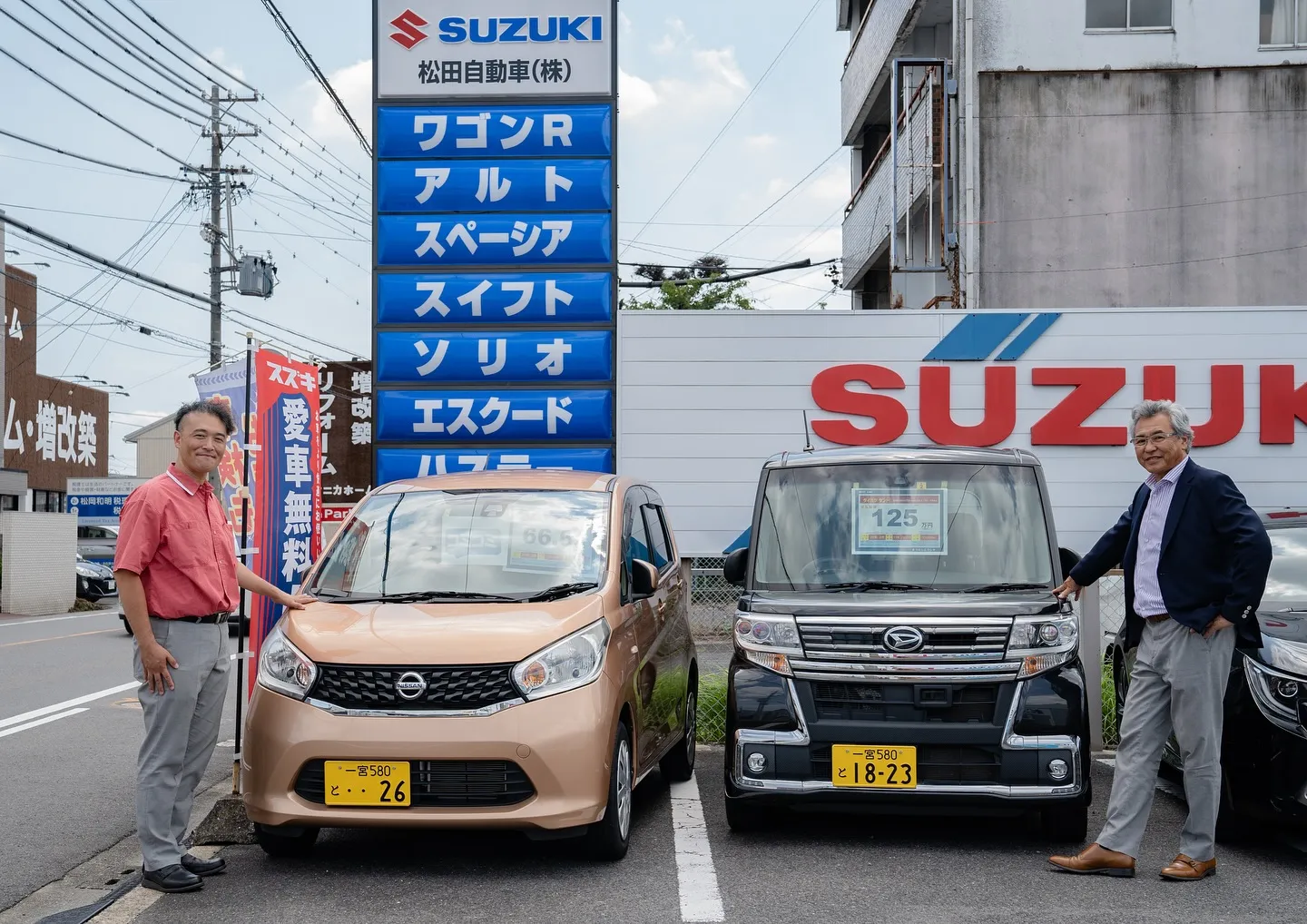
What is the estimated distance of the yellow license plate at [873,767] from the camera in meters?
5.69

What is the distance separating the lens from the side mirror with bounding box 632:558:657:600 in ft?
20.4

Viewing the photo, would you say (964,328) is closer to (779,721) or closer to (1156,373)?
(1156,373)

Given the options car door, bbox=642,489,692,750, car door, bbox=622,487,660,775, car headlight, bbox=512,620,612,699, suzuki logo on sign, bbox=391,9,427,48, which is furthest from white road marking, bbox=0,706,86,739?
suzuki logo on sign, bbox=391,9,427,48

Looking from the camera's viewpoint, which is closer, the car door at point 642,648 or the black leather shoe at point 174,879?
Result: the black leather shoe at point 174,879

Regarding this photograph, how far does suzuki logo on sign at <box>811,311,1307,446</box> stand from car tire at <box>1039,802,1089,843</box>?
6172 mm

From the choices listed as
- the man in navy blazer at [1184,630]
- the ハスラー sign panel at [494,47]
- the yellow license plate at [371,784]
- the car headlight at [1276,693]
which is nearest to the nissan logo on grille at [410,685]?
the yellow license plate at [371,784]

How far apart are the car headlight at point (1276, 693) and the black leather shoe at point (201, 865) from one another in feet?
15.2

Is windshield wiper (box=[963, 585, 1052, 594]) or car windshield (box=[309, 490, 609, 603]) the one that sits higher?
car windshield (box=[309, 490, 609, 603])

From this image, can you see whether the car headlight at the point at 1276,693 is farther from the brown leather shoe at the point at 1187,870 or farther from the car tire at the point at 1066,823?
the car tire at the point at 1066,823

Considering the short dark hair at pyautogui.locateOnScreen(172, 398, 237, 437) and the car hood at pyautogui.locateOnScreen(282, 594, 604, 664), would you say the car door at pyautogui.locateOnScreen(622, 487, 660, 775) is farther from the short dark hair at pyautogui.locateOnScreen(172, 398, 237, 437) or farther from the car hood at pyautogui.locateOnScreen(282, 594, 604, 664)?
the short dark hair at pyautogui.locateOnScreen(172, 398, 237, 437)

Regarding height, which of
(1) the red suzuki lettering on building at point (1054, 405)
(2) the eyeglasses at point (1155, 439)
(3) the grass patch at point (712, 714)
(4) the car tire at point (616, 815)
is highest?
(1) the red suzuki lettering on building at point (1054, 405)

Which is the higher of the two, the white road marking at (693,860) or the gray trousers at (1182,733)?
the gray trousers at (1182,733)

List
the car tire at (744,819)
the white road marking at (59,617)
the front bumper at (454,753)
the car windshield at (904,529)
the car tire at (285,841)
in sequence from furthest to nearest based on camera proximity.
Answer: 1. the white road marking at (59,617)
2. the car windshield at (904,529)
3. the car tire at (744,819)
4. the car tire at (285,841)
5. the front bumper at (454,753)

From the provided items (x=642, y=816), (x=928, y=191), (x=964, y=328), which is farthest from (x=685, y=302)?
(x=642, y=816)
